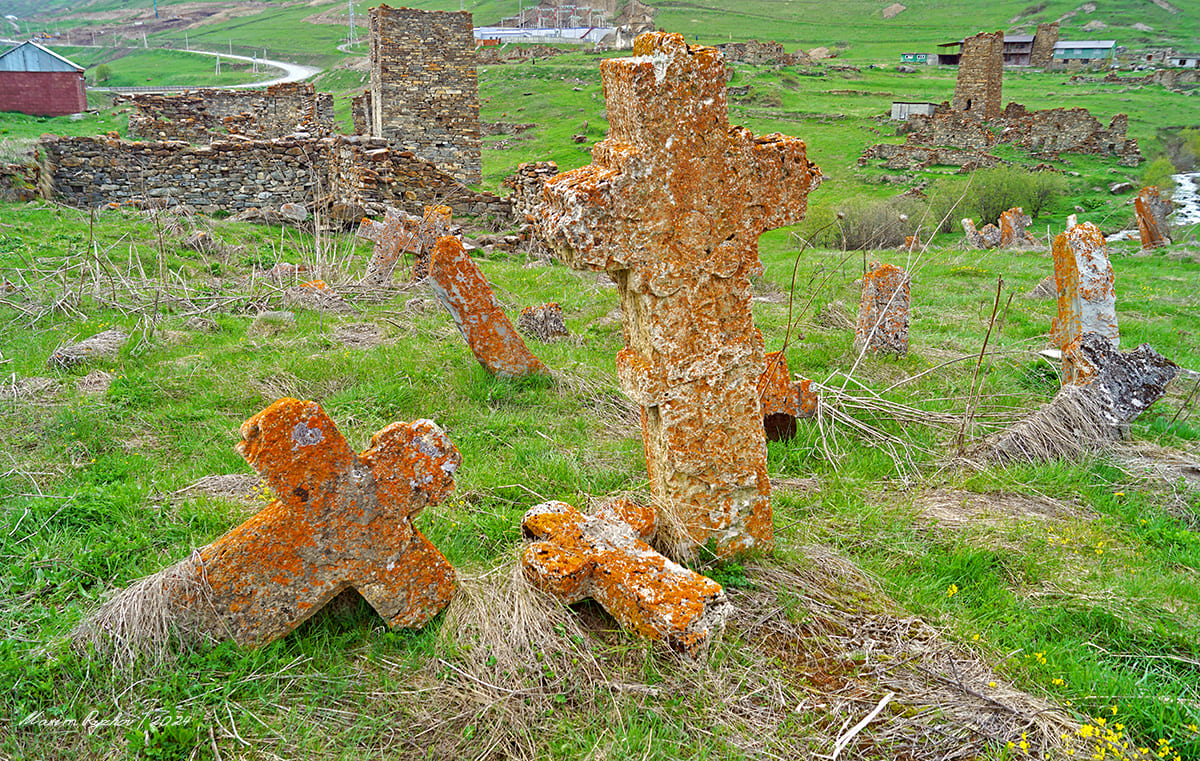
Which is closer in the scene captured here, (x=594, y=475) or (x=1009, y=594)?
(x=1009, y=594)

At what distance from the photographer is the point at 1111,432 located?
215 inches

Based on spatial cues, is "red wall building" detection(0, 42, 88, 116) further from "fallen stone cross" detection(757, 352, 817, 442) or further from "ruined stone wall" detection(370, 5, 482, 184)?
"fallen stone cross" detection(757, 352, 817, 442)

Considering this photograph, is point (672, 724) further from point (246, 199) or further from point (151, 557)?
point (246, 199)

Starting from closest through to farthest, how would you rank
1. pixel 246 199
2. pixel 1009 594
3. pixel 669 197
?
pixel 669 197 → pixel 1009 594 → pixel 246 199

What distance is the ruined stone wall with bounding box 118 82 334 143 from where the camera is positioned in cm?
2083

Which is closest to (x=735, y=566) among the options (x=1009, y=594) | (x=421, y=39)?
(x=1009, y=594)

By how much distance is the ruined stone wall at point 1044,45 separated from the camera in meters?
60.1

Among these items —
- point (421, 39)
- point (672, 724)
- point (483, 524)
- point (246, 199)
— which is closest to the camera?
point (672, 724)

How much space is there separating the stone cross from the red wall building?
104 ft

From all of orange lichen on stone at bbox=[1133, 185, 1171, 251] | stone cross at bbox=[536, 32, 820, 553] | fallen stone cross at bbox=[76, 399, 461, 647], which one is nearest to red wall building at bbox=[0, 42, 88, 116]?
fallen stone cross at bbox=[76, 399, 461, 647]

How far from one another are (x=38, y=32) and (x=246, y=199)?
348ft

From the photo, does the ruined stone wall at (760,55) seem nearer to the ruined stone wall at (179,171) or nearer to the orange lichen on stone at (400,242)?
the ruined stone wall at (179,171)

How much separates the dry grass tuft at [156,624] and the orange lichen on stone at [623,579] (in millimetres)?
1406

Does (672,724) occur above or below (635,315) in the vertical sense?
below
